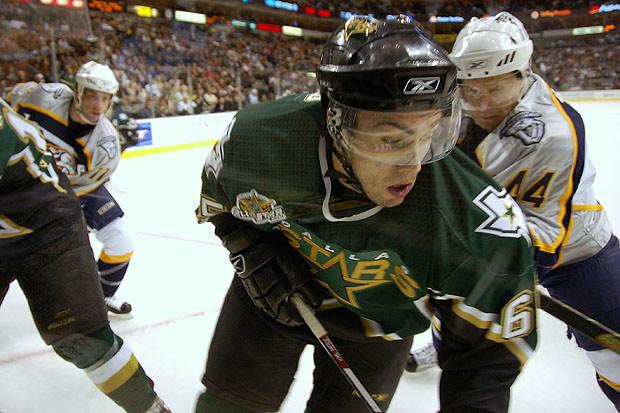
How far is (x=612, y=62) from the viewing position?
14.3 metres

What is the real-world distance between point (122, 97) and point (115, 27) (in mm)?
2956

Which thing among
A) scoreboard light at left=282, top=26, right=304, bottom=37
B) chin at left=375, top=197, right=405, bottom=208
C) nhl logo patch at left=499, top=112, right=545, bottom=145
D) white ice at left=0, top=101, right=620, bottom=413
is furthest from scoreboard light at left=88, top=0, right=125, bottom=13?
chin at left=375, top=197, right=405, bottom=208

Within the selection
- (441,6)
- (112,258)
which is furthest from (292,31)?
(112,258)

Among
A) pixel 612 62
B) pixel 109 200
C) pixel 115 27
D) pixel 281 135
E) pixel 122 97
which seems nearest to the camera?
pixel 281 135

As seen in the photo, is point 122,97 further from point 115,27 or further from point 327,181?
point 327,181

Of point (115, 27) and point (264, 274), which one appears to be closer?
point (264, 274)

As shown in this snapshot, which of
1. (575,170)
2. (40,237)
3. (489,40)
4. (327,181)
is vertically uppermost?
(489,40)

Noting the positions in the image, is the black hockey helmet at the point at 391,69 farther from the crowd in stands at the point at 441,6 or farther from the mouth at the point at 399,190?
the crowd in stands at the point at 441,6

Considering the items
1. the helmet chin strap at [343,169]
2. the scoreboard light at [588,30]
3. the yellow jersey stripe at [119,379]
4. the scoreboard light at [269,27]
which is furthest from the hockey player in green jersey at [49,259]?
the scoreboard light at [588,30]

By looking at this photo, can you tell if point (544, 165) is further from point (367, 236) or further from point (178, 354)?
point (178, 354)

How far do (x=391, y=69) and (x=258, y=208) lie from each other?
17.0 inches

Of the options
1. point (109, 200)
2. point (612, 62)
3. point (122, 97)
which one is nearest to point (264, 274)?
point (109, 200)

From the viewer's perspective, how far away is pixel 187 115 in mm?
7781

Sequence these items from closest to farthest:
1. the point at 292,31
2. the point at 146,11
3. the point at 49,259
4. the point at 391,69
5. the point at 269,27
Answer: the point at 391,69 < the point at 49,259 < the point at 146,11 < the point at 269,27 < the point at 292,31
